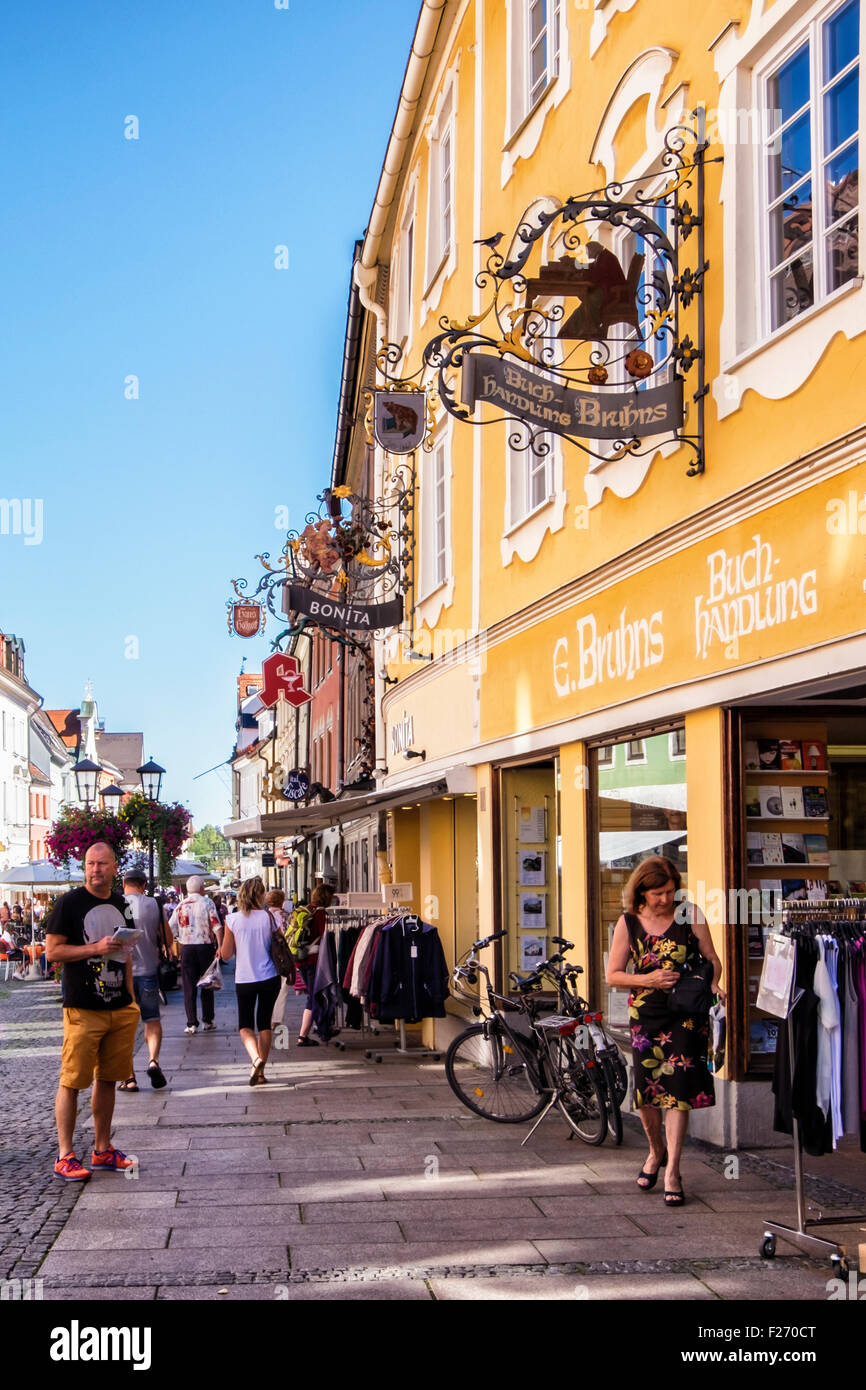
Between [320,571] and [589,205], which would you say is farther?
[320,571]

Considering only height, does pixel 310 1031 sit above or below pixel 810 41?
below

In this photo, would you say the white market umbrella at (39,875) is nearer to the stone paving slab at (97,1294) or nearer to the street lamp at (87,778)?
the street lamp at (87,778)

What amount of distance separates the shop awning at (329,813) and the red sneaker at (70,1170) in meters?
6.55

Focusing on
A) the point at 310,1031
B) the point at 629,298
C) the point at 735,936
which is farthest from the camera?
the point at 310,1031

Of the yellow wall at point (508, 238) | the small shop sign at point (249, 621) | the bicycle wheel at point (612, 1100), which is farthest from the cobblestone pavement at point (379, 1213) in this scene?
the small shop sign at point (249, 621)

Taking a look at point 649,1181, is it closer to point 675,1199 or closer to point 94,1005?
point 675,1199

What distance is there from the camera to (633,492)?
1027cm

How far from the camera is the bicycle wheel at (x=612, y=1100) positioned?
9.20 meters

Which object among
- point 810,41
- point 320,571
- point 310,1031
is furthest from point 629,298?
point 320,571

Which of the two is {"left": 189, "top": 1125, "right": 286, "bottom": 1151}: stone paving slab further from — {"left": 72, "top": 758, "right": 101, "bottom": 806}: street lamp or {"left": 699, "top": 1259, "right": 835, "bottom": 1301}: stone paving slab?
{"left": 72, "top": 758, "right": 101, "bottom": 806}: street lamp

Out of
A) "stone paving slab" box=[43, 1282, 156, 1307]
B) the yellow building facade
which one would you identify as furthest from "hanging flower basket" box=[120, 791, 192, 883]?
"stone paving slab" box=[43, 1282, 156, 1307]

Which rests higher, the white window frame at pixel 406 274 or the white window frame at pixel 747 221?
the white window frame at pixel 406 274
